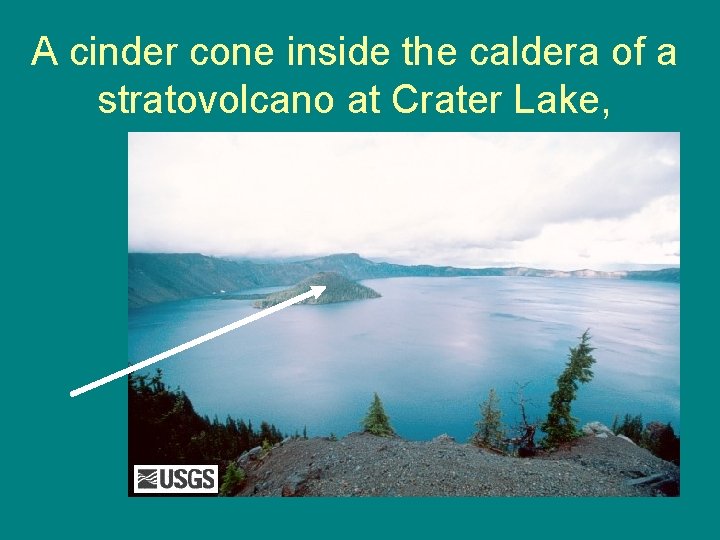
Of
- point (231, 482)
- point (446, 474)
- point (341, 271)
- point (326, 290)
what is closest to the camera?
point (446, 474)

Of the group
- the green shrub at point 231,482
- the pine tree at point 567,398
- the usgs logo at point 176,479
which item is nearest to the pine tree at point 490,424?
the pine tree at point 567,398

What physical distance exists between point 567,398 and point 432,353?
527 cm

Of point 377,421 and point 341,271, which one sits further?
point 341,271

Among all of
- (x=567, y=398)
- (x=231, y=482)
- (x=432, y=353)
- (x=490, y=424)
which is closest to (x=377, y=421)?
(x=490, y=424)

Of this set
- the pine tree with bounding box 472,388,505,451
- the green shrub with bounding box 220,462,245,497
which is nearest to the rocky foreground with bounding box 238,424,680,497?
the green shrub with bounding box 220,462,245,497

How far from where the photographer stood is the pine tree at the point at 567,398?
17.5 feet

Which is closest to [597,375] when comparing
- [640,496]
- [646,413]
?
[646,413]

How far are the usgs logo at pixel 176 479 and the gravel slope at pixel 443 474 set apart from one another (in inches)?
24.7

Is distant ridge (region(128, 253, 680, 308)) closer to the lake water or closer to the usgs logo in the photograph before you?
the lake water

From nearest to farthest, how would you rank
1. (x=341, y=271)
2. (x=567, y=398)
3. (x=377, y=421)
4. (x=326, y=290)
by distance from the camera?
(x=567, y=398) → (x=377, y=421) → (x=326, y=290) → (x=341, y=271)

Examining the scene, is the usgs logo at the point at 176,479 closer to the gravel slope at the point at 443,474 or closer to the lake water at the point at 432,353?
the gravel slope at the point at 443,474

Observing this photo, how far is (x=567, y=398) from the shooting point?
5.54 m

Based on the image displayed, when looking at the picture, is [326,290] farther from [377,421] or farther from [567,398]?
[567,398]

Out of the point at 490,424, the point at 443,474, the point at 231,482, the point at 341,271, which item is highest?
the point at 341,271
